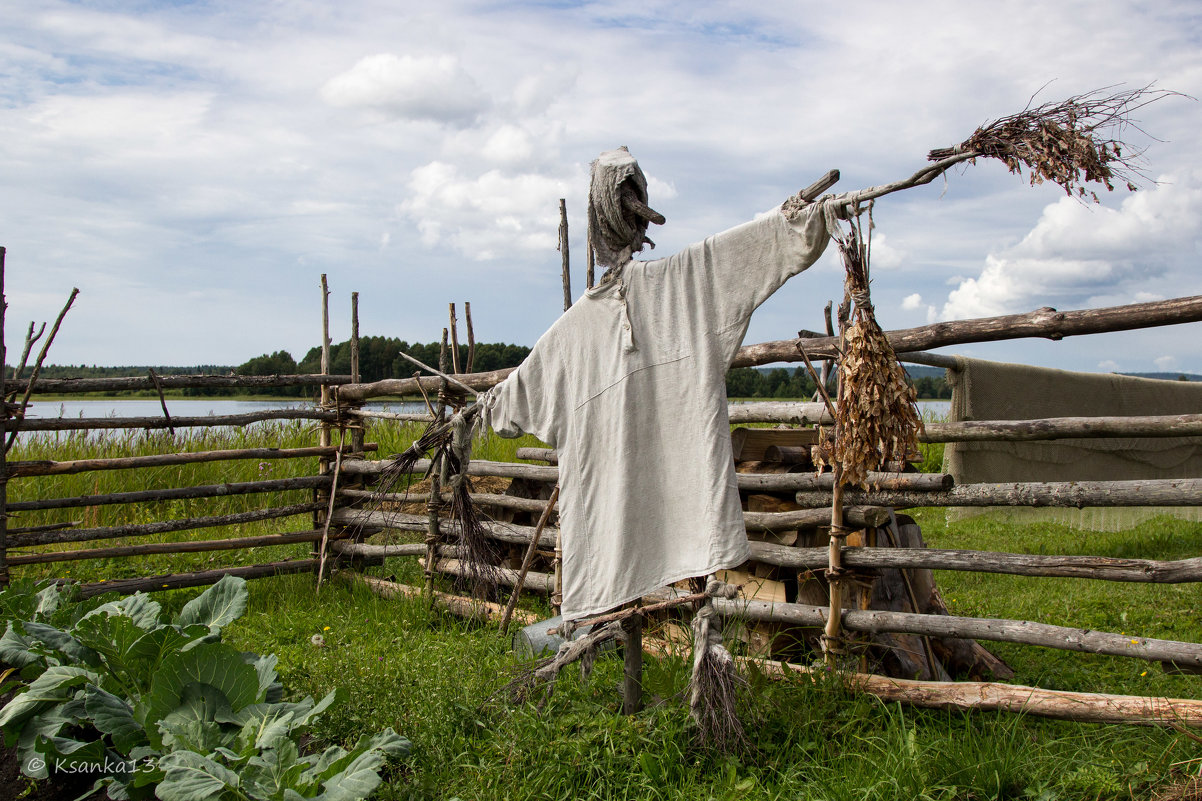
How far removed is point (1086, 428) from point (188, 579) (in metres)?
5.65

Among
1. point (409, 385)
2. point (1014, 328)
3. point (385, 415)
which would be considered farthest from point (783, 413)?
point (385, 415)

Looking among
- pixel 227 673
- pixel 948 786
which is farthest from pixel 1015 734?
pixel 227 673

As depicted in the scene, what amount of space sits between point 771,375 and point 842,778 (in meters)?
4.69

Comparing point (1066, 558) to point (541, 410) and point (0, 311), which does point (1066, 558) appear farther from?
point (0, 311)

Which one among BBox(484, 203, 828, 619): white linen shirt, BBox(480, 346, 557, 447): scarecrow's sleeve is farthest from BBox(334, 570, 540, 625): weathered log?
BBox(484, 203, 828, 619): white linen shirt

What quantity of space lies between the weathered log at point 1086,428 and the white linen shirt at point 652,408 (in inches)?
62.2

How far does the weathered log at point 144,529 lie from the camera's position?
17.7ft

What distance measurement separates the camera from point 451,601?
5.16m

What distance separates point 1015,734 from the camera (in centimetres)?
281

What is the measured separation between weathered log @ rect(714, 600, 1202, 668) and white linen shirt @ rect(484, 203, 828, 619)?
548mm

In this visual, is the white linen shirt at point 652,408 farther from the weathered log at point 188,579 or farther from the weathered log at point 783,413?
the weathered log at point 188,579

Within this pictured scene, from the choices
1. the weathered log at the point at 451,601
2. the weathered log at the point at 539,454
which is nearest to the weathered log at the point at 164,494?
the weathered log at the point at 451,601

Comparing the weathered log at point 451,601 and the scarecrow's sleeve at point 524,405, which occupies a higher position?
the scarecrow's sleeve at point 524,405

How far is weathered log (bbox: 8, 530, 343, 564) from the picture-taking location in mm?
5370
